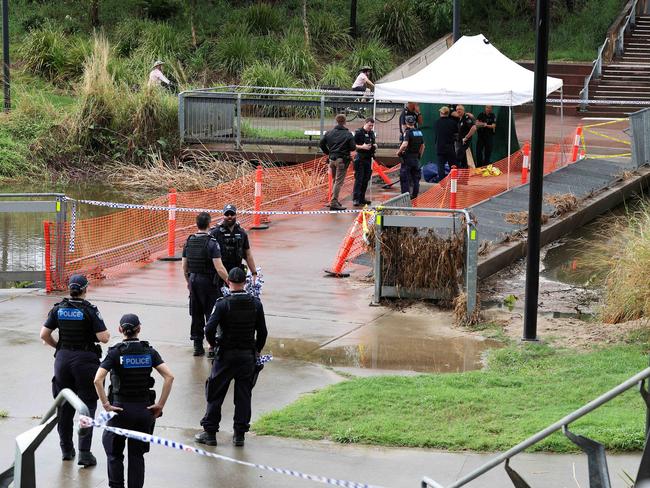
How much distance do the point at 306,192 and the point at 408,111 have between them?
263 cm

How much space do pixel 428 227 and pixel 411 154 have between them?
6.44 meters

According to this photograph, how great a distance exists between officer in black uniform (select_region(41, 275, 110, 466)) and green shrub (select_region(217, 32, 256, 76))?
86.4 feet

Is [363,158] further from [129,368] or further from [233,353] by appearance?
[129,368]

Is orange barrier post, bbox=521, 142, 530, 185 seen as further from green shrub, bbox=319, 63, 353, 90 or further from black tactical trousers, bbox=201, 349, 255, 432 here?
black tactical trousers, bbox=201, 349, 255, 432

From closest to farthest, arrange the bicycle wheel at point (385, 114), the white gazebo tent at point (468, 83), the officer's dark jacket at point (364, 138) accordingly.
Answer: the officer's dark jacket at point (364, 138)
the white gazebo tent at point (468, 83)
the bicycle wheel at point (385, 114)

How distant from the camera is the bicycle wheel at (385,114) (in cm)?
2792

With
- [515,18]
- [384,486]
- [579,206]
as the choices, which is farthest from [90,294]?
[515,18]

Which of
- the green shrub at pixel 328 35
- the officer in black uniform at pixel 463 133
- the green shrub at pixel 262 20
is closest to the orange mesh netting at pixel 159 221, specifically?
the officer in black uniform at pixel 463 133

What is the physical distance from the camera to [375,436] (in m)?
8.68

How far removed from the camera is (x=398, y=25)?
3738cm

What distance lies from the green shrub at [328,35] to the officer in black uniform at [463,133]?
14.7m

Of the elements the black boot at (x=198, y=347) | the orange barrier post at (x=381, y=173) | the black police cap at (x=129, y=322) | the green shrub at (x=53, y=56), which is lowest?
the black boot at (x=198, y=347)

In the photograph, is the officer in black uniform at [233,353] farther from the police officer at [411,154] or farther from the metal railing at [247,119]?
the metal railing at [247,119]

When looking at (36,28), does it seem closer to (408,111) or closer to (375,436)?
(408,111)
